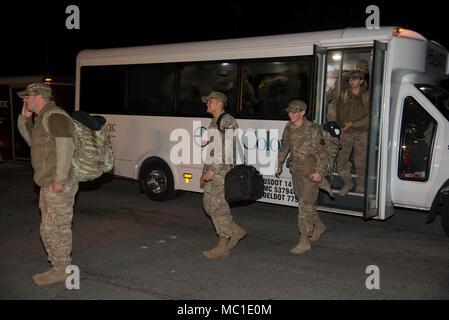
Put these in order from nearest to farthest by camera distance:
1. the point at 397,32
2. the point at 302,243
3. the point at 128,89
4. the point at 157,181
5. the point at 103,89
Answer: the point at 302,243, the point at 397,32, the point at 157,181, the point at 128,89, the point at 103,89

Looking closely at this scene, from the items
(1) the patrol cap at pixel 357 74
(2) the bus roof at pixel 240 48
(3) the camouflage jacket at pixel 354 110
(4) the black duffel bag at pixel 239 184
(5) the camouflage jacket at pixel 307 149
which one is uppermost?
(2) the bus roof at pixel 240 48

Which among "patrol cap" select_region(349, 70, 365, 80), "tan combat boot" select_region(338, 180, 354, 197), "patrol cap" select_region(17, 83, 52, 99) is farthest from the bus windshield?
"patrol cap" select_region(17, 83, 52, 99)

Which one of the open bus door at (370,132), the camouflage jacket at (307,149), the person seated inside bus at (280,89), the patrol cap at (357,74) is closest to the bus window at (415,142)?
the open bus door at (370,132)

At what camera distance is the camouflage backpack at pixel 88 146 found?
15.8ft

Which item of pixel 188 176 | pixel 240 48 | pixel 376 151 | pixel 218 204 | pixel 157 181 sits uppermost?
pixel 240 48

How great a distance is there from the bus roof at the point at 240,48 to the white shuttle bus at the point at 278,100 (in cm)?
2

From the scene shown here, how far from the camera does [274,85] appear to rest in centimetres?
751

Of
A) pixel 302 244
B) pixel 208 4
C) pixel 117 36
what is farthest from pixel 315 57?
pixel 208 4

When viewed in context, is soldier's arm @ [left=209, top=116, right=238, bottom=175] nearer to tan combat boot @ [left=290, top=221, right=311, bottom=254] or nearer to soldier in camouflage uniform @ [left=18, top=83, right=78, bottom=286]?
tan combat boot @ [left=290, top=221, right=311, bottom=254]

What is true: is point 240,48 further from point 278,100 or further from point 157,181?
point 157,181

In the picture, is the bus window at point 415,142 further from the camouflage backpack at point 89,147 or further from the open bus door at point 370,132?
the camouflage backpack at point 89,147

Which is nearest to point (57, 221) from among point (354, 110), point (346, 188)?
point (346, 188)

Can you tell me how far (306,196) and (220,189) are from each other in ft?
3.72
